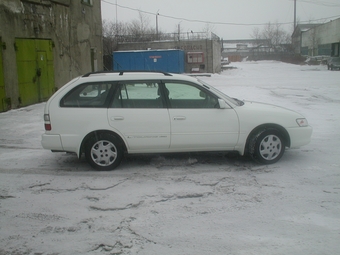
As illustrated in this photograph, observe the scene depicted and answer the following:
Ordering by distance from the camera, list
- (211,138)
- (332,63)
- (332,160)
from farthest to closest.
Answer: (332,63)
(332,160)
(211,138)

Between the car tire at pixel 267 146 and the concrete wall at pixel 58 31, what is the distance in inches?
378

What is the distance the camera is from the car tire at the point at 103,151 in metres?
6.13

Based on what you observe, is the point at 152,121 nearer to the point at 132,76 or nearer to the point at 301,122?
the point at 132,76

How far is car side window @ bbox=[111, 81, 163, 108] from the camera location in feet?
20.4

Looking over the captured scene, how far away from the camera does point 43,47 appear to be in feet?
49.1

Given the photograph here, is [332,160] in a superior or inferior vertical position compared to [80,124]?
inferior

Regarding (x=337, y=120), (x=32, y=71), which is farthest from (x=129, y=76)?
(x=32, y=71)

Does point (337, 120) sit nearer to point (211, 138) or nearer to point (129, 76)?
point (211, 138)

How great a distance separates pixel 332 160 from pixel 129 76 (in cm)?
392

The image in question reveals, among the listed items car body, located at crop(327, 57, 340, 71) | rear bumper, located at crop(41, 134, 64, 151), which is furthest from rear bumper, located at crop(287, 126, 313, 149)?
car body, located at crop(327, 57, 340, 71)

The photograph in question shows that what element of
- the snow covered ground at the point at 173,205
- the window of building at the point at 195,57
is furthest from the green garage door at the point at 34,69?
the window of building at the point at 195,57

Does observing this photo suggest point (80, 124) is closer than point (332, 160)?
Yes

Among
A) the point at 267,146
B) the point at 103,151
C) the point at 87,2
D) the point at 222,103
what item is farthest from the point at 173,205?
the point at 87,2

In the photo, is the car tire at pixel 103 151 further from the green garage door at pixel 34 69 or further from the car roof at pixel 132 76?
the green garage door at pixel 34 69
